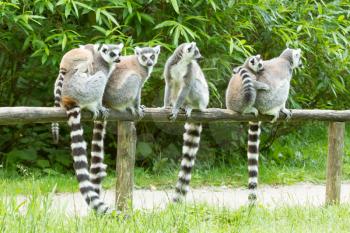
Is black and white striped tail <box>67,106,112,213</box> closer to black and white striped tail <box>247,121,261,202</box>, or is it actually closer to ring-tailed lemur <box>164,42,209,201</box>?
ring-tailed lemur <box>164,42,209,201</box>

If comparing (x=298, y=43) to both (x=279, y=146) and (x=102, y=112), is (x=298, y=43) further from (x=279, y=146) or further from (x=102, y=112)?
(x=102, y=112)

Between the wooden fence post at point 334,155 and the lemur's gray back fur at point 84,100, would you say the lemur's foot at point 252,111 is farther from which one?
the lemur's gray back fur at point 84,100

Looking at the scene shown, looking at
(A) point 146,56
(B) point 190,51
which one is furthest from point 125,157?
(B) point 190,51

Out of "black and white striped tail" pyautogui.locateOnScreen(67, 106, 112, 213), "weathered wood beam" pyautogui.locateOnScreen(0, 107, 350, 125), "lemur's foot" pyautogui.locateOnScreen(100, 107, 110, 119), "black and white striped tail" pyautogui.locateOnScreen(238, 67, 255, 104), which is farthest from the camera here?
"black and white striped tail" pyautogui.locateOnScreen(238, 67, 255, 104)

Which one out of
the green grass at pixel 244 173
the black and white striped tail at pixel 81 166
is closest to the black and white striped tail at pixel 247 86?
the black and white striped tail at pixel 81 166

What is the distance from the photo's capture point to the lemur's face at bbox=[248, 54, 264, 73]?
6453 mm

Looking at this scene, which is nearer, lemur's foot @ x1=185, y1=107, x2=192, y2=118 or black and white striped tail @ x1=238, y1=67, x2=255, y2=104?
lemur's foot @ x1=185, y1=107, x2=192, y2=118

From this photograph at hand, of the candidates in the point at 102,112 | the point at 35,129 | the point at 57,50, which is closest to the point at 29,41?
the point at 57,50

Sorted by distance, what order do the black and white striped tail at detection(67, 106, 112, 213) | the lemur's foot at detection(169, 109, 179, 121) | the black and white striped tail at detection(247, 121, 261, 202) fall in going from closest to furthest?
the black and white striped tail at detection(67, 106, 112, 213)
the lemur's foot at detection(169, 109, 179, 121)
the black and white striped tail at detection(247, 121, 261, 202)

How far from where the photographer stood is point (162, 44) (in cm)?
727

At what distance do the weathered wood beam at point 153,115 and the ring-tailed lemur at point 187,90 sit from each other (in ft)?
0.83

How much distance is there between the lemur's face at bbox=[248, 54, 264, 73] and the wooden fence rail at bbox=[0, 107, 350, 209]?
0.50 m

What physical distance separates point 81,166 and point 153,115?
0.89 m

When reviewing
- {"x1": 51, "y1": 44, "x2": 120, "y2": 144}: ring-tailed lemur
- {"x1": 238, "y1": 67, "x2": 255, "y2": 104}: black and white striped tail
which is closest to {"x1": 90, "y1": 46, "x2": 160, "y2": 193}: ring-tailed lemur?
{"x1": 51, "y1": 44, "x2": 120, "y2": 144}: ring-tailed lemur
